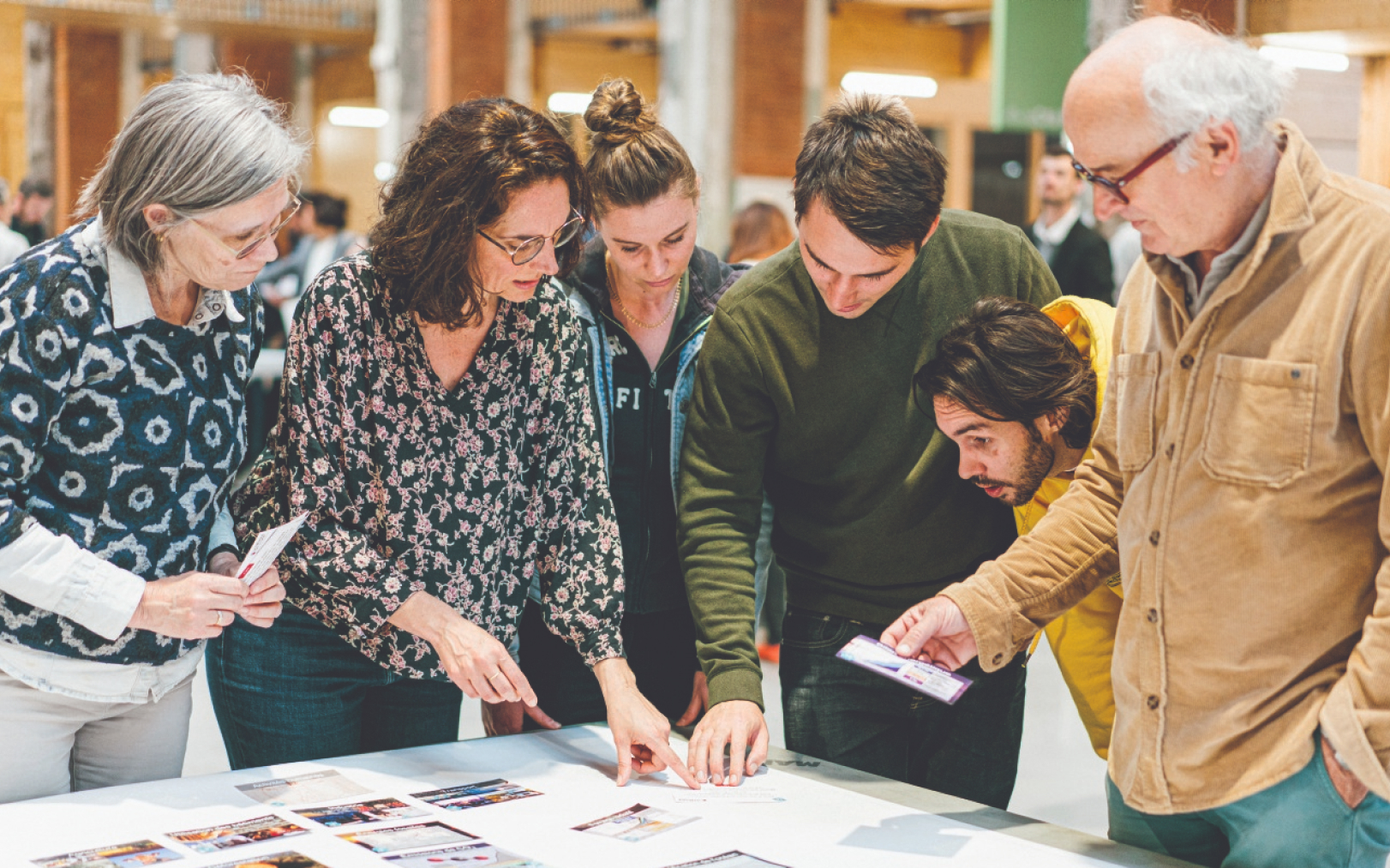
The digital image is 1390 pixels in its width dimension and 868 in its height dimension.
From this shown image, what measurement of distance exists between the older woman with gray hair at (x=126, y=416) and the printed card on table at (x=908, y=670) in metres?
0.76

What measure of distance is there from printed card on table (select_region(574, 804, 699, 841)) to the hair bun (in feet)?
3.26

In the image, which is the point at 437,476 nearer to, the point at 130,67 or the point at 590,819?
the point at 590,819

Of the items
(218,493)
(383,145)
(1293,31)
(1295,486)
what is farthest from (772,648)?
(383,145)

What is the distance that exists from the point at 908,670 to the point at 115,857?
95 centimetres

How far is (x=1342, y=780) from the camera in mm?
1415

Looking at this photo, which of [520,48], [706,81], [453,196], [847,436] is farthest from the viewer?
[520,48]

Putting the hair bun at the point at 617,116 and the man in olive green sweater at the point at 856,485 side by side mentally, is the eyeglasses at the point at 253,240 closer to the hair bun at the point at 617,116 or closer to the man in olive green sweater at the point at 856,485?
the hair bun at the point at 617,116

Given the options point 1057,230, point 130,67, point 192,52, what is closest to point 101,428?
point 1057,230

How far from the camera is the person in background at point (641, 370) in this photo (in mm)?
2121

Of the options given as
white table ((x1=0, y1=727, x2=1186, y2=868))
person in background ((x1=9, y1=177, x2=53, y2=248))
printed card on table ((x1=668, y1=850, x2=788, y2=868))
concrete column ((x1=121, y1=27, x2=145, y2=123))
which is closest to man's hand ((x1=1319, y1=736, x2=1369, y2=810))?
white table ((x1=0, y1=727, x2=1186, y2=868))

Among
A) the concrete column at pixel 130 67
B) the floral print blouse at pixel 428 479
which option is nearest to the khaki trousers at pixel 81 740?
the floral print blouse at pixel 428 479

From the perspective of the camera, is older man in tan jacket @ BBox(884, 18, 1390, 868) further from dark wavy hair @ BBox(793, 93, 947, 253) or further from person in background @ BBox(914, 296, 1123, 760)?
dark wavy hair @ BBox(793, 93, 947, 253)

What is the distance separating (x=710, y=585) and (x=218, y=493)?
2.37 feet

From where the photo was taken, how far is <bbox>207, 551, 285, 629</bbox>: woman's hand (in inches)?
70.0
